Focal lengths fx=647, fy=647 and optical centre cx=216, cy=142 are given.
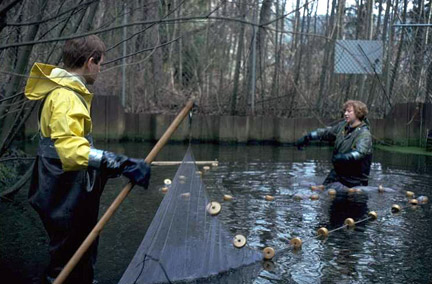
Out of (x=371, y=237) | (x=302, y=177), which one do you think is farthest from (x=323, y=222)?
(x=302, y=177)

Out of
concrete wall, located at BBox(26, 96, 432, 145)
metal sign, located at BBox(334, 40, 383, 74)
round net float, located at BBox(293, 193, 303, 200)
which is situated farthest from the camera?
concrete wall, located at BBox(26, 96, 432, 145)

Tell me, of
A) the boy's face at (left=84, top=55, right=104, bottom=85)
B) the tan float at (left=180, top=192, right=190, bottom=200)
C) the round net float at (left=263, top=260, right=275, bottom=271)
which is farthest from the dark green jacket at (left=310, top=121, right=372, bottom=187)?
the boy's face at (left=84, top=55, right=104, bottom=85)

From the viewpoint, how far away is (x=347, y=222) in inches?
292

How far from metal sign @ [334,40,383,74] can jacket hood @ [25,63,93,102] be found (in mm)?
12930

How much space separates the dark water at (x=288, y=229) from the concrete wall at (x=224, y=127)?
5.17 metres

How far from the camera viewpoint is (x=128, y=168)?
12.9 feet

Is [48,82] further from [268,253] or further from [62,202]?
[268,253]

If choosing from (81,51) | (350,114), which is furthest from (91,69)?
(350,114)

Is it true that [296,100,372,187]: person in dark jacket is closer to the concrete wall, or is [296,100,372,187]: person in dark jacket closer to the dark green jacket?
the dark green jacket

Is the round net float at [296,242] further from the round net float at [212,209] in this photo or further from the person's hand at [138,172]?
the person's hand at [138,172]

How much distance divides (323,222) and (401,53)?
1197cm

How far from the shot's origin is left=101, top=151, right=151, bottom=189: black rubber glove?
3.89 meters

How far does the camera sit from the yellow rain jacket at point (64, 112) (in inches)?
156

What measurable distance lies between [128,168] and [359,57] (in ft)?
46.4
